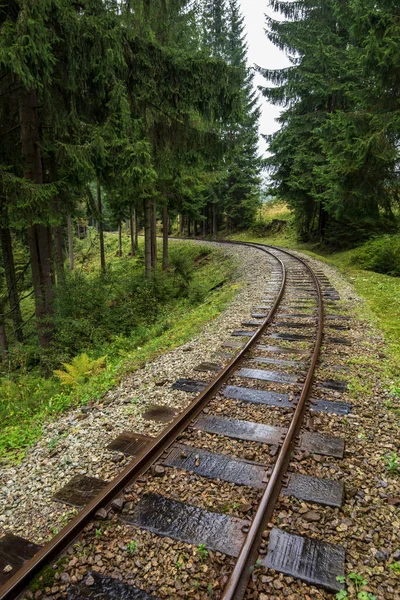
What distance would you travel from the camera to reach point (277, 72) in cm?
2225

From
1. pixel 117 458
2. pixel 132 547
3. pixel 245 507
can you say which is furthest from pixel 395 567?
pixel 117 458

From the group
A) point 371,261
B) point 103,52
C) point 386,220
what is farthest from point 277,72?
point 103,52

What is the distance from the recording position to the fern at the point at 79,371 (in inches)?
255

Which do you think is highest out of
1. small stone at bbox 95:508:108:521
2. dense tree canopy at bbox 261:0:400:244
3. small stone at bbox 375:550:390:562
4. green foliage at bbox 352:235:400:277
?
dense tree canopy at bbox 261:0:400:244

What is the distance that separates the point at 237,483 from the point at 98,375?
3874 mm

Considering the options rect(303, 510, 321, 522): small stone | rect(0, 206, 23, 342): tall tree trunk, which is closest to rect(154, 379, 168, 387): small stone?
rect(303, 510, 321, 522): small stone

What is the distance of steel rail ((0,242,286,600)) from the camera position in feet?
8.39

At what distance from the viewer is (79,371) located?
6699mm

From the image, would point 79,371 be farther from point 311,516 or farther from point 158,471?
point 311,516

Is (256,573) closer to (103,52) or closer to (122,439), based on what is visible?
(122,439)

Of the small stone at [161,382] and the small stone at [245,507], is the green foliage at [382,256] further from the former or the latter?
the small stone at [245,507]

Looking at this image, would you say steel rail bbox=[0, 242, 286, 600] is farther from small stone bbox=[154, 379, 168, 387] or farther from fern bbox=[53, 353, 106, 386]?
fern bbox=[53, 353, 106, 386]

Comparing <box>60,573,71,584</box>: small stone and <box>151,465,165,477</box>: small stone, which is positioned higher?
<box>151,465,165,477</box>: small stone

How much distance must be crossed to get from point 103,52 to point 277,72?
63.8 feet
